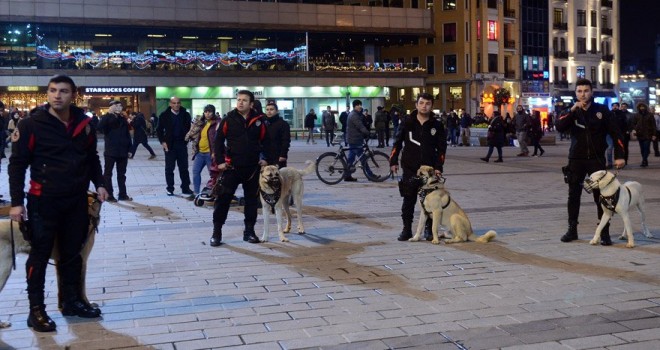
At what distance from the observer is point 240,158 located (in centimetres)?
855

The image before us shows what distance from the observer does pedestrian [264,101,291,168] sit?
11250 mm

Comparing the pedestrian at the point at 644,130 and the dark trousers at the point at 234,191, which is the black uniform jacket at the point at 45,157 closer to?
the dark trousers at the point at 234,191

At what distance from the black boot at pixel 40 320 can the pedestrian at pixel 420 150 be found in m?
4.34

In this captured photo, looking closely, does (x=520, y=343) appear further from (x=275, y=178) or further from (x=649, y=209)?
(x=649, y=209)

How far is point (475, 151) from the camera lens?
27.7 meters

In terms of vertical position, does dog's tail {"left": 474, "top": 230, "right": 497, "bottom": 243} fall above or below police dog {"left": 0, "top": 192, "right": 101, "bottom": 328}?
below

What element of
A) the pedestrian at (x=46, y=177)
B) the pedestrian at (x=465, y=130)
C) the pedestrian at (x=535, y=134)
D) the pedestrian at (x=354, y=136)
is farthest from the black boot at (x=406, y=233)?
the pedestrian at (x=465, y=130)

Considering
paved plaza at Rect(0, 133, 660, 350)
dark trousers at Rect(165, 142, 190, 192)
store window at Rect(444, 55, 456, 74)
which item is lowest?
paved plaza at Rect(0, 133, 660, 350)

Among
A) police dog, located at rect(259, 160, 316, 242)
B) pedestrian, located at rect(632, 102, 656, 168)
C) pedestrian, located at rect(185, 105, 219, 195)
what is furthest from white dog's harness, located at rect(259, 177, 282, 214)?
pedestrian, located at rect(632, 102, 656, 168)

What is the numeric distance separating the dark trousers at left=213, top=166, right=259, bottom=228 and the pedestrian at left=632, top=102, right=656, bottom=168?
13581 mm

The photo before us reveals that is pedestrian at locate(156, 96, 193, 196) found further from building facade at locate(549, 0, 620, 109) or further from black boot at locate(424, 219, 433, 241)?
building facade at locate(549, 0, 620, 109)

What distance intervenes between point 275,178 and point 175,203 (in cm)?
441

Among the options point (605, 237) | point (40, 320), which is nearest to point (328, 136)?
point (605, 237)

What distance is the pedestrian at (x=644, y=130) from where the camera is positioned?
63.8 feet
